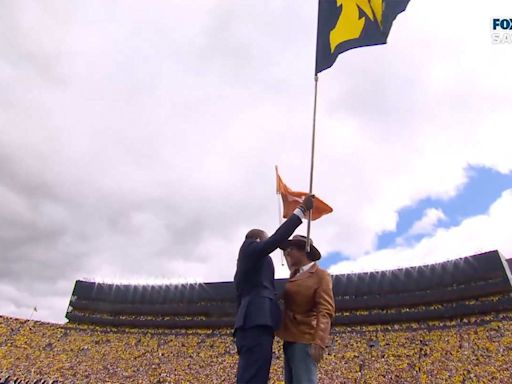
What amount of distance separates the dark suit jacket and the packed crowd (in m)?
11.6

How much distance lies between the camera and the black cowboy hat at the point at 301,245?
371 cm

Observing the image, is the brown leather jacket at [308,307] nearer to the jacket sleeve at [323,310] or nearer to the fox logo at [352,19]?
the jacket sleeve at [323,310]

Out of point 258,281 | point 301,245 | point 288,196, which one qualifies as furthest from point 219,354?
point 258,281

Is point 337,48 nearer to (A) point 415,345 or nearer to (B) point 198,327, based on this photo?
(A) point 415,345

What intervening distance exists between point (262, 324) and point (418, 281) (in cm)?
1574

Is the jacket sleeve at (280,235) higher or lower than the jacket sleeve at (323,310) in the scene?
higher

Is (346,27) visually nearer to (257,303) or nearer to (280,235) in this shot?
(280,235)

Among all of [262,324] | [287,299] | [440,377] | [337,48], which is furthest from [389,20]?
[440,377]

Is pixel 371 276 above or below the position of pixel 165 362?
above

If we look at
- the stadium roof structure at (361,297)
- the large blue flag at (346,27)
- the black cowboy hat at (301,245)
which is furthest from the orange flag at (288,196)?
the stadium roof structure at (361,297)

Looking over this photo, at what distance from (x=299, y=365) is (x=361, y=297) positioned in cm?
1601

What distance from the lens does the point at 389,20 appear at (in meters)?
4.49

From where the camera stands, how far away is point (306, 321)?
331 cm

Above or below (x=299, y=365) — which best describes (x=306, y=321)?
above
